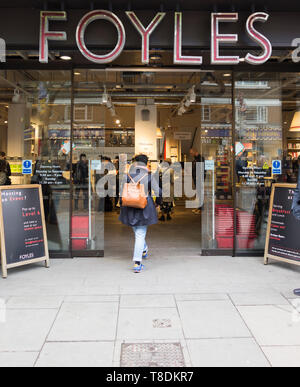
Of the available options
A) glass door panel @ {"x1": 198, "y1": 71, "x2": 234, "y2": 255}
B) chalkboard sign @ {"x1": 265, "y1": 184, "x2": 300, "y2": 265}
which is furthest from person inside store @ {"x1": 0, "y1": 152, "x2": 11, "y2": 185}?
chalkboard sign @ {"x1": 265, "y1": 184, "x2": 300, "y2": 265}

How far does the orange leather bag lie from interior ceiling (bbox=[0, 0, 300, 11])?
2402 mm

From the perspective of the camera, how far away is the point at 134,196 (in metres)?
4.68

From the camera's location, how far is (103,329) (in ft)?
9.96

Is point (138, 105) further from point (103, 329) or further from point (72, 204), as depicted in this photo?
point (103, 329)

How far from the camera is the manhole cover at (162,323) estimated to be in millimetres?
3105

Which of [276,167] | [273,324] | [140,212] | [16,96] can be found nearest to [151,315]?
[273,324]

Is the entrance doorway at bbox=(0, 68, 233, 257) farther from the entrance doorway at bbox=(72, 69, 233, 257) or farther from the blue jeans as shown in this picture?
the blue jeans

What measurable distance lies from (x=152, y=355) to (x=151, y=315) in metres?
0.77

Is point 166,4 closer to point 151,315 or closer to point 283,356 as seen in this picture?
point 151,315

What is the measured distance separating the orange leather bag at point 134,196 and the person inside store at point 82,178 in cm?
131

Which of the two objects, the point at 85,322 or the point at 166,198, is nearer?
the point at 85,322

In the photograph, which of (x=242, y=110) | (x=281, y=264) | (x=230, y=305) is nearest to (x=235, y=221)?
(x=281, y=264)

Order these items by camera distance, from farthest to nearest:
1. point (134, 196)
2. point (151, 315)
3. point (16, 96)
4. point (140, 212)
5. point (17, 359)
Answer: point (16, 96)
point (140, 212)
point (134, 196)
point (151, 315)
point (17, 359)
